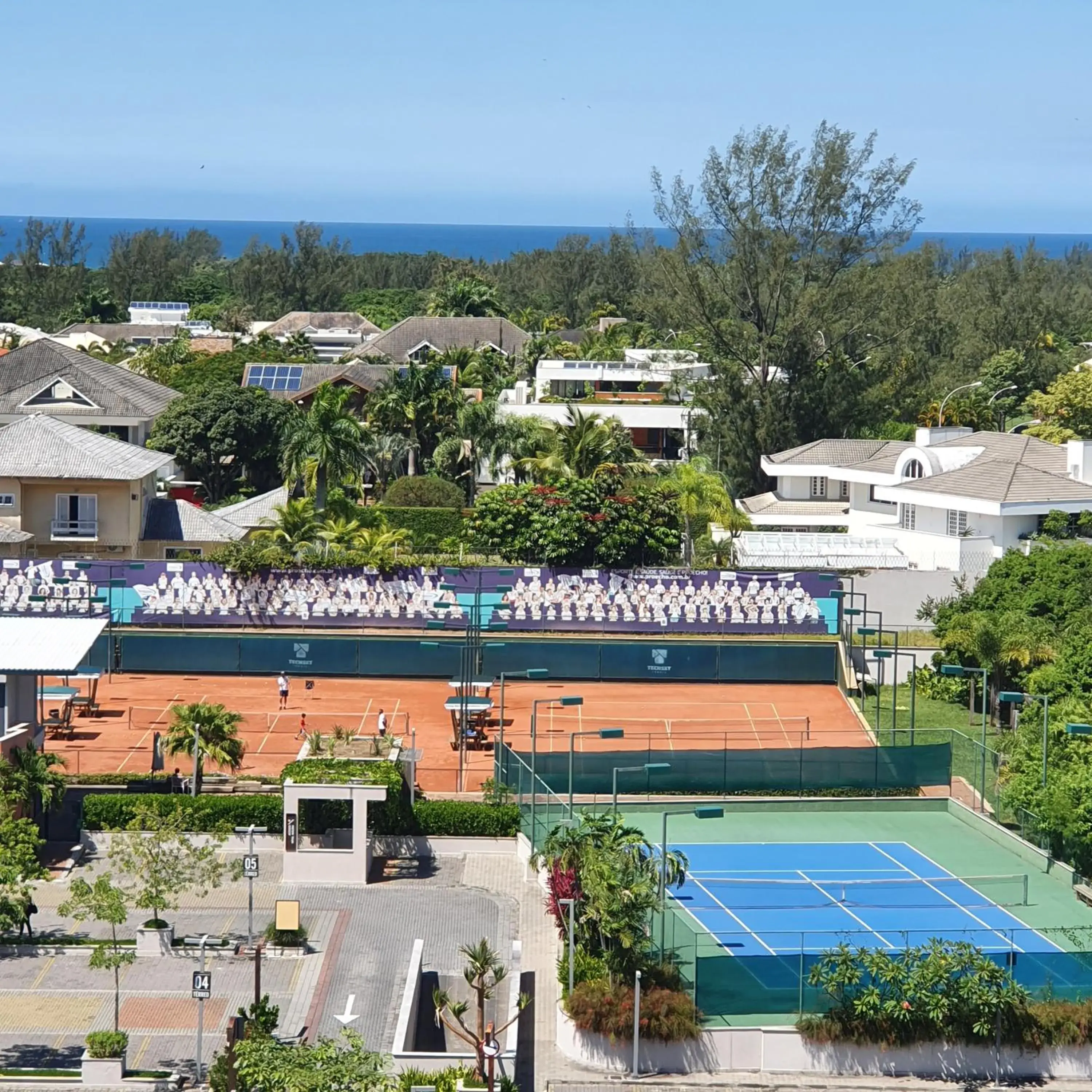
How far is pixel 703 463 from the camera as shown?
73875mm

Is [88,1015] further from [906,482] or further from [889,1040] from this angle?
[906,482]

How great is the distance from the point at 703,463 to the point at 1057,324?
65205 mm

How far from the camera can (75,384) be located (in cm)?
8350

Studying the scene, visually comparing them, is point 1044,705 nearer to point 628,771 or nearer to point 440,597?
point 628,771

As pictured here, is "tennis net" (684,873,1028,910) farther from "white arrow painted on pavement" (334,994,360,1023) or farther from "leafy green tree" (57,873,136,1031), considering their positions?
"leafy green tree" (57,873,136,1031)

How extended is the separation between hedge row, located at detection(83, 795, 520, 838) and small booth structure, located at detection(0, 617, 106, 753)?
2569mm

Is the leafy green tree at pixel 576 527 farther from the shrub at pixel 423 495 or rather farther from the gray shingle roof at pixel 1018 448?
the gray shingle roof at pixel 1018 448

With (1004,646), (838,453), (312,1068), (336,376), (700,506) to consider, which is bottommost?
(312,1068)

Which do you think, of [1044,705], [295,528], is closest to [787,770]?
[1044,705]

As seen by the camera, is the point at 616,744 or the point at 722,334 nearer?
the point at 616,744

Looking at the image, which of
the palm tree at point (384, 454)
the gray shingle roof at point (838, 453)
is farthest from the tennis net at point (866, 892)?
the palm tree at point (384, 454)

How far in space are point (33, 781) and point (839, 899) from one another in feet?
57.6

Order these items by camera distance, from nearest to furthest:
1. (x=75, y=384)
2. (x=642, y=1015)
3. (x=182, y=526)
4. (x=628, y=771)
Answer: (x=642, y=1015) → (x=628, y=771) → (x=182, y=526) → (x=75, y=384)

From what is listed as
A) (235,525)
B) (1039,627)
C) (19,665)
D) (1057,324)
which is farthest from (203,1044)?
(1057,324)
